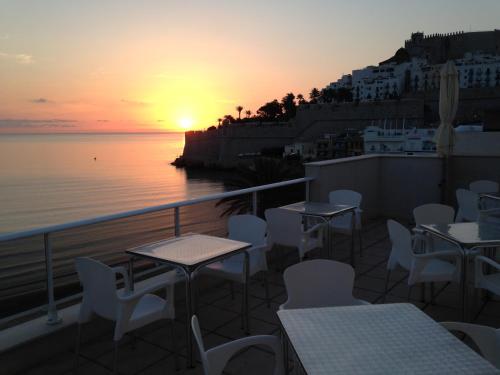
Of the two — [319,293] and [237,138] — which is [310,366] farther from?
[237,138]

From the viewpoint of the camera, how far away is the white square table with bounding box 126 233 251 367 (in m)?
2.38

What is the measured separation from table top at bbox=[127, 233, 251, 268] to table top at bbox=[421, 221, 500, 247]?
4.68 ft

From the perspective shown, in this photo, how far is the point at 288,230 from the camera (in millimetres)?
3633

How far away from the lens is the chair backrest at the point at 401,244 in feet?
9.47

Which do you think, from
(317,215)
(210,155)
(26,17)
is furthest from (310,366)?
(210,155)

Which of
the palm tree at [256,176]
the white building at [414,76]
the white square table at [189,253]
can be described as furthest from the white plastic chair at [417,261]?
the white building at [414,76]

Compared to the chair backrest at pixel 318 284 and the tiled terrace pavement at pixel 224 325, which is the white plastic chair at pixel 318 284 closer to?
the chair backrest at pixel 318 284

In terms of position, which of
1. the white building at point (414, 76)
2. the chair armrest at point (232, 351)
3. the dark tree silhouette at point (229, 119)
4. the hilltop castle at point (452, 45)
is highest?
the hilltop castle at point (452, 45)

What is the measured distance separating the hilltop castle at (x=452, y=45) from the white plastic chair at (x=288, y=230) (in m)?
81.8

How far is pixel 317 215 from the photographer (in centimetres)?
380

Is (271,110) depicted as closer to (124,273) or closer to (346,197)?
(346,197)

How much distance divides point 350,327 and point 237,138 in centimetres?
5635

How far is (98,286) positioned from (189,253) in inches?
25.1

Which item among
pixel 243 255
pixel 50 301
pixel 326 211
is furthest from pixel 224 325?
pixel 326 211
